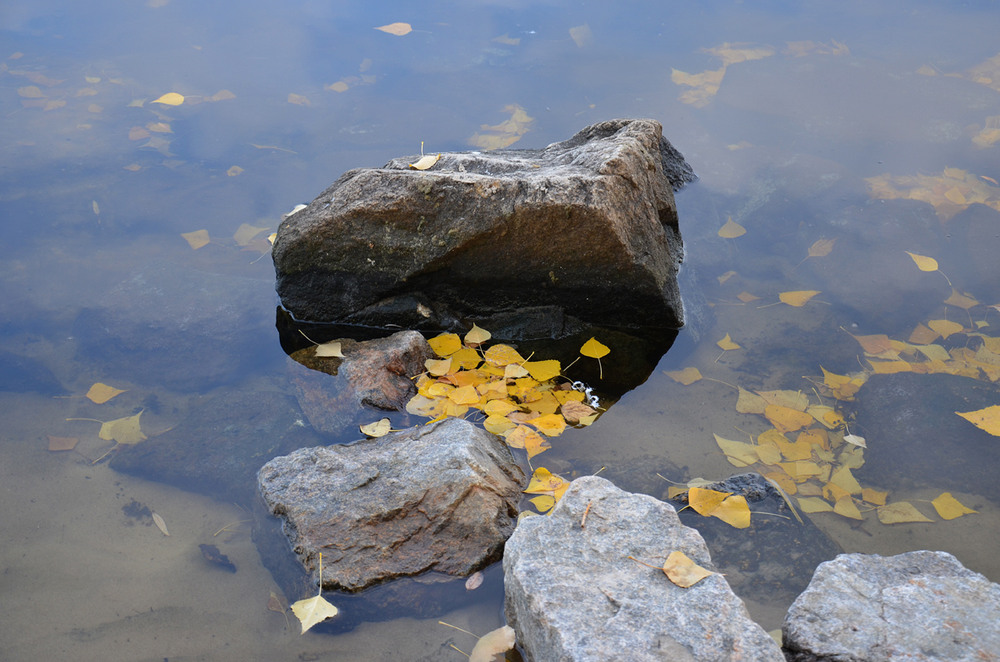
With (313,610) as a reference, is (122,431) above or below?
below

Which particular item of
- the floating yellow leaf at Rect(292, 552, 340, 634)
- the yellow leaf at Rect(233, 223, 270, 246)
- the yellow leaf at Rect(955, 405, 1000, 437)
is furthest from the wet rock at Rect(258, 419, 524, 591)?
the yellow leaf at Rect(233, 223, 270, 246)

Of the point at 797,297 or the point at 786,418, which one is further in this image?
the point at 797,297

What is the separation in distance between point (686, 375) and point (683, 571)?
1456 mm

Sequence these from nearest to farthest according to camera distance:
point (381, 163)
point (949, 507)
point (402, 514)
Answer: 1. point (402, 514)
2. point (949, 507)
3. point (381, 163)

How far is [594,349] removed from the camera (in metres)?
3.23

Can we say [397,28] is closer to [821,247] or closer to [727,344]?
[821,247]

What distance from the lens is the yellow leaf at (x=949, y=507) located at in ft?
8.57

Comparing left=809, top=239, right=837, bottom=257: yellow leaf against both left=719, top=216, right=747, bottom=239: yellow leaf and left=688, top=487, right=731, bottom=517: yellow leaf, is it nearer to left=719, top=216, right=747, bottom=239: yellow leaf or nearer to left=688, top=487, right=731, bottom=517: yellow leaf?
left=719, top=216, right=747, bottom=239: yellow leaf

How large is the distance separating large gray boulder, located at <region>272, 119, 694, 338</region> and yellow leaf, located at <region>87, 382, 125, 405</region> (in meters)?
0.82

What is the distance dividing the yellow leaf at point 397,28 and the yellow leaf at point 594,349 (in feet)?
15.4

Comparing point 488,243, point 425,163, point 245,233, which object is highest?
point 425,163

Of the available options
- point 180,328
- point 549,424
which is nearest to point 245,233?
point 180,328

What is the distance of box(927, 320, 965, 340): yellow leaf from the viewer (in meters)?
3.52

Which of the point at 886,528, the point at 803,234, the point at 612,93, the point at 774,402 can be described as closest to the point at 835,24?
the point at 612,93
